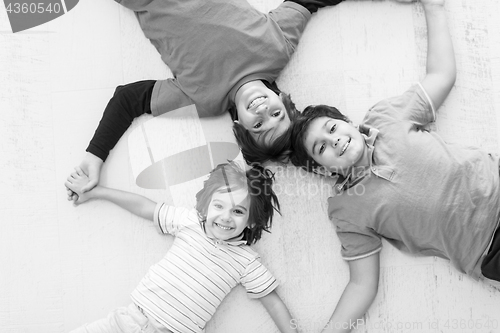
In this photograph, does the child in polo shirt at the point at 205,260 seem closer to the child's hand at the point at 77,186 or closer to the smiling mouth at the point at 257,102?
the child's hand at the point at 77,186

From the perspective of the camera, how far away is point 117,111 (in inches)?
43.3

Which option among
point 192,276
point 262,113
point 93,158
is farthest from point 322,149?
point 93,158

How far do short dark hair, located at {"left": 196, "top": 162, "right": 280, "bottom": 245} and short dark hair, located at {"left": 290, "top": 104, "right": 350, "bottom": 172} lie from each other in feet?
0.28

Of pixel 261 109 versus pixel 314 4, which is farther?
pixel 314 4

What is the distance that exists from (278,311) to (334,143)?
16.3 inches

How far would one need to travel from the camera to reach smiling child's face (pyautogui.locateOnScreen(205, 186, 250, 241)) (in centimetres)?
100

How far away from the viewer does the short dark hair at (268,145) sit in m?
1.04

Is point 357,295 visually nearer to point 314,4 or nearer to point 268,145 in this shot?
point 268,145

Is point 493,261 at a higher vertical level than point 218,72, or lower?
lower

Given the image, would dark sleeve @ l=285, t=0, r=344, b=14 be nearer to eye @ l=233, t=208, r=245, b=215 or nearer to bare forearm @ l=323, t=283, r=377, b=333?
eye @ l=233, t=208, r=245, b=215

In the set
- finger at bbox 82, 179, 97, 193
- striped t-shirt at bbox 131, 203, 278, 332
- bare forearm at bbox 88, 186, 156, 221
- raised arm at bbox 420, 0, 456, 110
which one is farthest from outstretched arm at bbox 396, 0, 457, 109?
finger at bbox 82, 179, 97, 193

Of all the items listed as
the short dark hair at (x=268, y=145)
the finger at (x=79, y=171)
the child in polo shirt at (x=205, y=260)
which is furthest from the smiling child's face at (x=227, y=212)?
the finger at (x=79, y=171)

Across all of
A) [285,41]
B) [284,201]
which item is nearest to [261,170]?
[284,201]

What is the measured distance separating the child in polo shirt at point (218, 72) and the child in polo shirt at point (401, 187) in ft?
0.29
